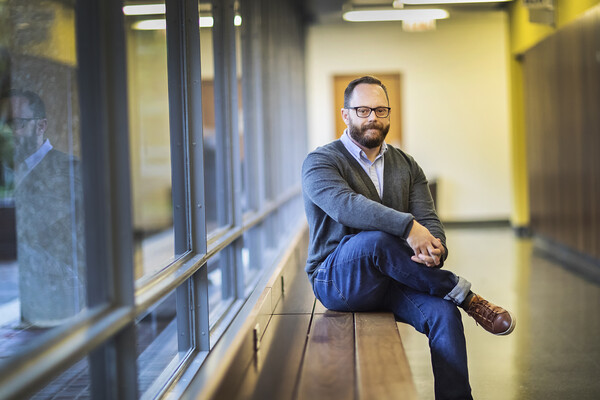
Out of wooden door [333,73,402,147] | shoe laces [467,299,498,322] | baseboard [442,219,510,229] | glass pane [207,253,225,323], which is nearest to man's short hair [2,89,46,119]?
glass pane [207,253,225,323]

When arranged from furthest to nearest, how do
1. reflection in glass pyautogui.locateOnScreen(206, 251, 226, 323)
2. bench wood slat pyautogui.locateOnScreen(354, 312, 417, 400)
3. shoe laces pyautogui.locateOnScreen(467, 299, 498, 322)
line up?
reflection in glass pyautogui.locateOnScreen(206, 251, 226, 323) < shoe laces pyautogui.locateOnScreen(467, 299, 498, 322) < bench wood slat pyautogui.locateOnScreen(354, 312, 417, 400)

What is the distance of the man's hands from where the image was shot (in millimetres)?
2705

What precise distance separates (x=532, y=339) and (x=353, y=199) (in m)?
2.29

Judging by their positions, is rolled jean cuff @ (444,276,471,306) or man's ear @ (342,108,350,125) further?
man's ear @ (342,108,350,125)

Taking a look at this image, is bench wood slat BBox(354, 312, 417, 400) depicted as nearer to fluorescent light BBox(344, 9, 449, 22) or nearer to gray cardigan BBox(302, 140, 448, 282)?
gray cardigan BBox(302, 140, 448, 282)

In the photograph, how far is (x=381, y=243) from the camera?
2752 mm

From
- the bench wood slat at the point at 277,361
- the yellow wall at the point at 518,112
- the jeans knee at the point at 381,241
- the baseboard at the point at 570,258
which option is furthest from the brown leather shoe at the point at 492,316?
the yellow wall at the point at 518,112

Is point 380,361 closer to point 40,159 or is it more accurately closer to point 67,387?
point 67,387

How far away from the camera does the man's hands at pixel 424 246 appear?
271cm

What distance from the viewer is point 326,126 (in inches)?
471

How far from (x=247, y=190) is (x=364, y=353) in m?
3.02

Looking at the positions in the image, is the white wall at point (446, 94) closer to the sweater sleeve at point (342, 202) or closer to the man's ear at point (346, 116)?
the man's ear at point (346, 116)

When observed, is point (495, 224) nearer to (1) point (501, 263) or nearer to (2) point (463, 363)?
(1) point (501, 263)

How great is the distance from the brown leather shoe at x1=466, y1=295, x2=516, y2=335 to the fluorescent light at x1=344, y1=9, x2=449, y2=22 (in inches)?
287
